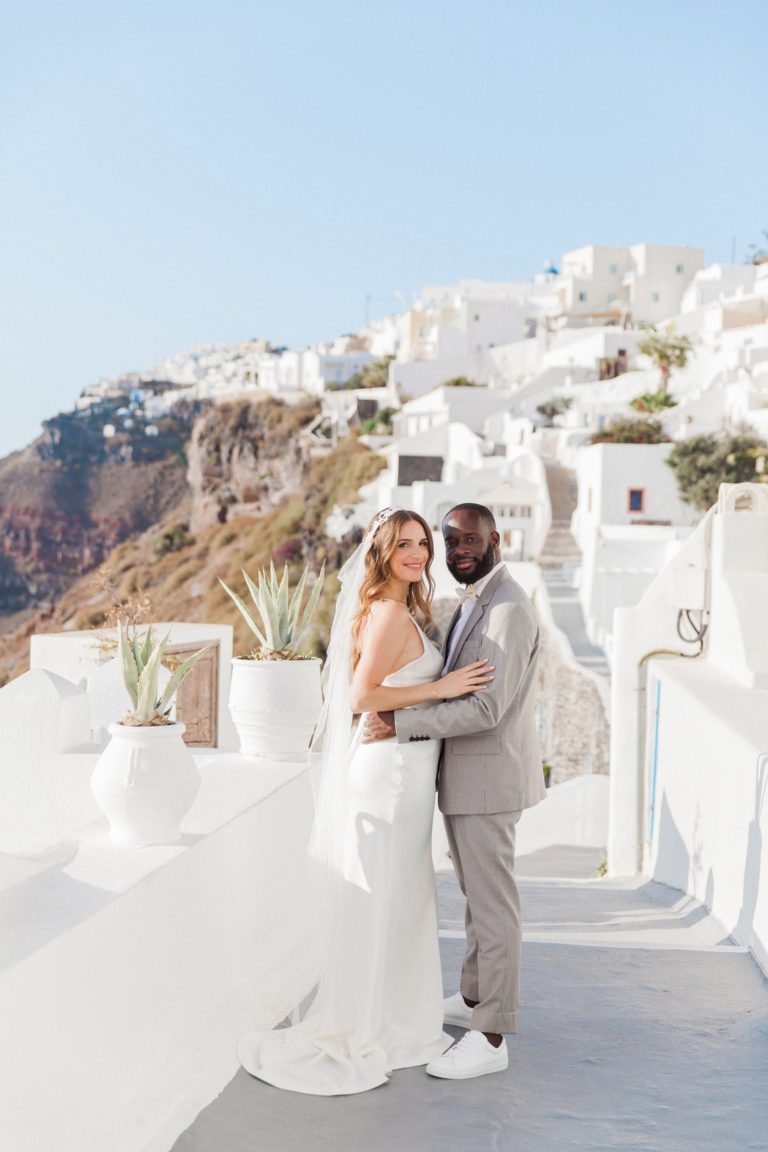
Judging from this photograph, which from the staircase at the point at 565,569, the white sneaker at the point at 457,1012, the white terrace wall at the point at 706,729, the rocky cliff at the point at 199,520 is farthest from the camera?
the rocky cliff at the point at 199,520

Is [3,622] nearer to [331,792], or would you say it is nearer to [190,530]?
[190,530]

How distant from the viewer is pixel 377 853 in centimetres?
315

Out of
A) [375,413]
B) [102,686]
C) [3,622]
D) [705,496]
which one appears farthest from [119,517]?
[102,686]

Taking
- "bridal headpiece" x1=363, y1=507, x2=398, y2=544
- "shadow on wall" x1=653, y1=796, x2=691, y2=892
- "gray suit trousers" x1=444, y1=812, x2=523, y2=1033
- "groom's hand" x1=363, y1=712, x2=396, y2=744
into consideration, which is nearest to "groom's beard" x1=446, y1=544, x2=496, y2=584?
"bridal headpiece" x1=363, y1=507, x2=398, y2=544

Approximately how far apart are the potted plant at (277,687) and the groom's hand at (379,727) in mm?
845

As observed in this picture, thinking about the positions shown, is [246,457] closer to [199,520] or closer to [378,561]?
[199,520]

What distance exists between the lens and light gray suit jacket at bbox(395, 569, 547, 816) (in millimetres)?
3123

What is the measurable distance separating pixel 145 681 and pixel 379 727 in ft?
1.96

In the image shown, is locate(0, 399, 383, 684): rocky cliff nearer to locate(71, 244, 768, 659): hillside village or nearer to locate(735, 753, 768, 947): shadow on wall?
locate(71, 244, 768, 659): hillside village

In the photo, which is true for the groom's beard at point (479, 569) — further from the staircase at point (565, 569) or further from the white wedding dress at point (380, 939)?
the staircase at point (565, 569)

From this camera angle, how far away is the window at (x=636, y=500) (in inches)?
1136

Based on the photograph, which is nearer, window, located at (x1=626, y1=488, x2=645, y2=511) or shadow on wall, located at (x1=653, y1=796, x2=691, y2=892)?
shadow on wall, located at (x1=653, y1=796, x2=691, y2=892)

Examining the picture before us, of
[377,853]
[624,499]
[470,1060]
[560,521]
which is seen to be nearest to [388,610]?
[377,853]

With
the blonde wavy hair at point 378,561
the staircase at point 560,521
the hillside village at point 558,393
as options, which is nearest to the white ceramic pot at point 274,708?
the blonde wavy hair at point 378,561
